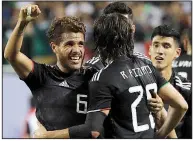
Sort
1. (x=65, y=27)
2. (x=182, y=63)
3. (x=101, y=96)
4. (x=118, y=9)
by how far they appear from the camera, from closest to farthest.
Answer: (x=101, y=96)
(x=65, y=27)
(x=118, y=9)
(x=182, y=63)

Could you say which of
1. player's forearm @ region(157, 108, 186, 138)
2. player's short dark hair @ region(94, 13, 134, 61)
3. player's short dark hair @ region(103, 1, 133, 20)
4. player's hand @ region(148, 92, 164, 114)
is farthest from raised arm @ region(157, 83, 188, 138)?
player's short dark hair @ region(103, 1, 133, 20)

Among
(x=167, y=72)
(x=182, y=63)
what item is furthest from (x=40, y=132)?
(x=182, y=63)

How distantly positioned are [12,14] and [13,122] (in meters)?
2.98

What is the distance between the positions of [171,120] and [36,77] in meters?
1.01

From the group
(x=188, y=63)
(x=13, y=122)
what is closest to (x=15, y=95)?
(x=13, y=122)

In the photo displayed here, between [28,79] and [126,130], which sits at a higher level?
[28,79]

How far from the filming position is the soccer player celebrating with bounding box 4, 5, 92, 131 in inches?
140

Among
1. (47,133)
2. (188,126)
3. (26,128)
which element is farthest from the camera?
(26,128)

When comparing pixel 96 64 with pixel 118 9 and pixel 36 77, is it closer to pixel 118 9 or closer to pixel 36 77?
pixel 36 77

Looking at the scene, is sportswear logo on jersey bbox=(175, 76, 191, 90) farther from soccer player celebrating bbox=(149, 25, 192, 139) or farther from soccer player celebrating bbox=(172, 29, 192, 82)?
soccer player celebrating bbox=(172, 29, 192, 82)

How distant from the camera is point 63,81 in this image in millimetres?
3643

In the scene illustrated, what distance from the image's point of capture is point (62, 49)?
3646 mm

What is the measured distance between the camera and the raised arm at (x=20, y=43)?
3.17m

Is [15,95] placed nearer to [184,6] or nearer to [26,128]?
[26,128]
